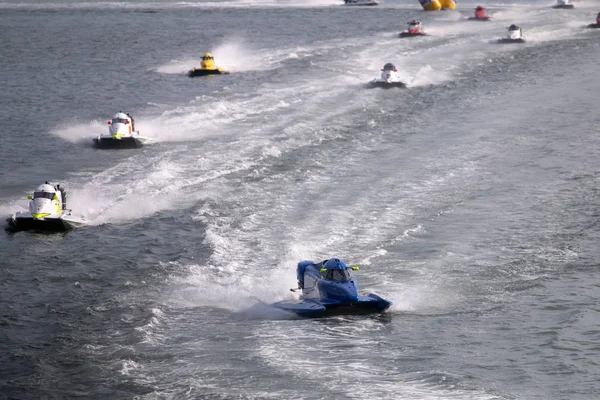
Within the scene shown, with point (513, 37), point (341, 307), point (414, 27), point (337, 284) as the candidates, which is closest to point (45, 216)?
point (337, 284)

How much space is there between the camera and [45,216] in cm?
4381

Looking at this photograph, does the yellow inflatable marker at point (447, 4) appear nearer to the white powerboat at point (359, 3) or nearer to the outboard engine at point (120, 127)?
the white powerboat at point (359, 3)

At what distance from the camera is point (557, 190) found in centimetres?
4900

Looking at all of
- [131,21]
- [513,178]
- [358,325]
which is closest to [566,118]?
[513,178]

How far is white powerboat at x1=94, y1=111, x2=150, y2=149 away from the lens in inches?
2322

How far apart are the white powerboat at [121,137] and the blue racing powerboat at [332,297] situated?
2626 cm

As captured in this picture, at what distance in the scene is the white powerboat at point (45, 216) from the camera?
43812 millimetres

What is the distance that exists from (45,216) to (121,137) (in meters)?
15.8

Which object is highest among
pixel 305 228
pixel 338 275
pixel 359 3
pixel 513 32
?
pixel 359 3

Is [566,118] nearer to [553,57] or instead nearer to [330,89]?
[330,89]

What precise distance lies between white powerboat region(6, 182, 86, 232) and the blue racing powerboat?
1340 centimetres

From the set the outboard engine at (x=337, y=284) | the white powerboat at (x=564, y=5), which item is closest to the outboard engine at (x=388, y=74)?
the outboard engine at (x=337, y=284)

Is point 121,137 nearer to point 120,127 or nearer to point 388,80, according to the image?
point 120,127

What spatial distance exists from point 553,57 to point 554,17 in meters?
30.1
